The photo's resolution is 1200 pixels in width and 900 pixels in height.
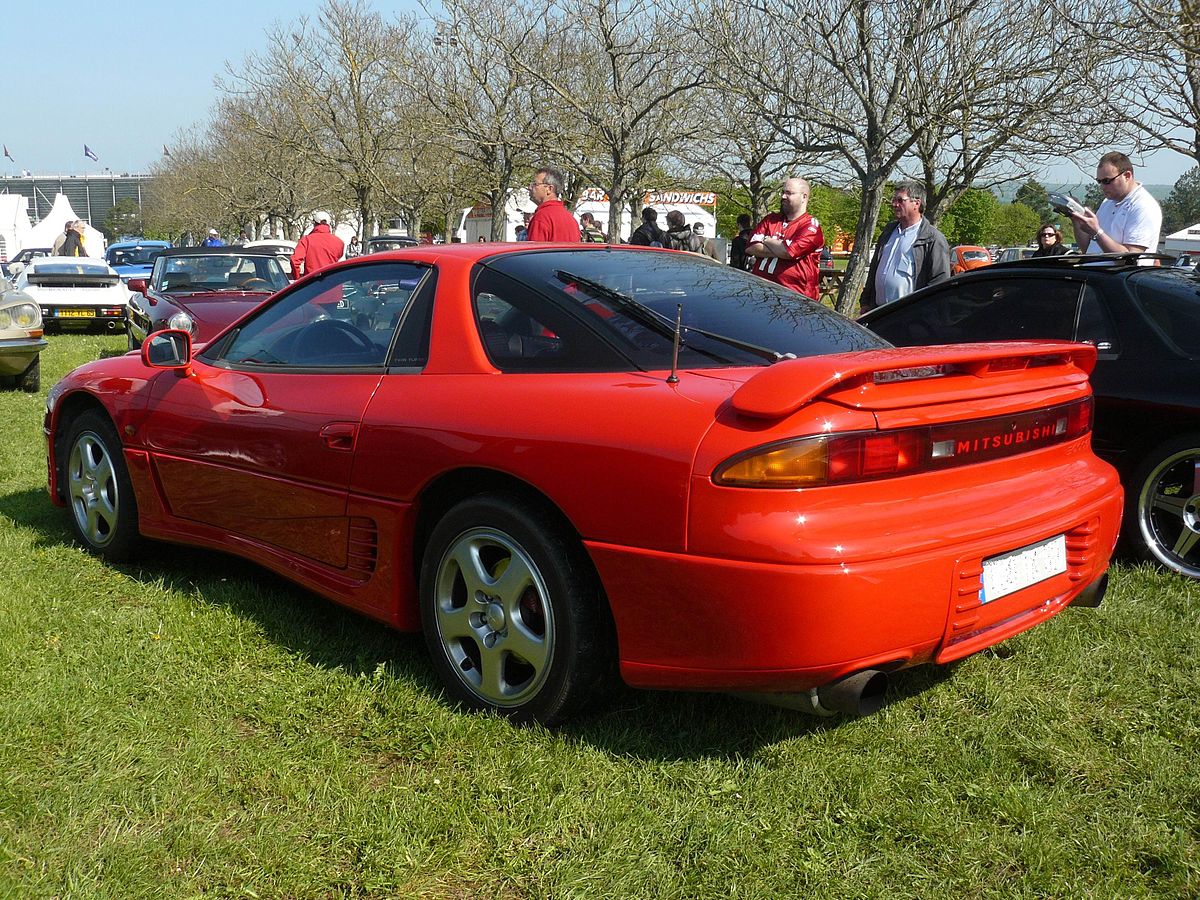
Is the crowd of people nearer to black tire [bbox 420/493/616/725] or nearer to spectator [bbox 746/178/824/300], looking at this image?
spectator [bbox 746/178/824/300]

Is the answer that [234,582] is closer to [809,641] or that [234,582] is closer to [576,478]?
Result: [576,478]

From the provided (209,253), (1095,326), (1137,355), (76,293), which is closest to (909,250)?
(1095,326)

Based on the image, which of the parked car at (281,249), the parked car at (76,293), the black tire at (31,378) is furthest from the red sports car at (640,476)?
the parked car at (76,293)

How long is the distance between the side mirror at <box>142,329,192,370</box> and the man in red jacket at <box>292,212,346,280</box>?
25.5 feet

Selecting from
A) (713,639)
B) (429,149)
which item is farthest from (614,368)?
(429,149)

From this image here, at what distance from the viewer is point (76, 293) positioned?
1616 centimetres

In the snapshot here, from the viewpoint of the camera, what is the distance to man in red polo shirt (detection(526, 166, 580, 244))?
825 cm

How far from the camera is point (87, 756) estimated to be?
9.62ft

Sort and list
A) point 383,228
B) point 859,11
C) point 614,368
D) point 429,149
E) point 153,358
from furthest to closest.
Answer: point 383,228 → point 429,149 → point 859,11 → point 153,358 → point 614,368

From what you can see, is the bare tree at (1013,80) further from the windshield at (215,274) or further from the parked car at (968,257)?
the parked car at (968,257)

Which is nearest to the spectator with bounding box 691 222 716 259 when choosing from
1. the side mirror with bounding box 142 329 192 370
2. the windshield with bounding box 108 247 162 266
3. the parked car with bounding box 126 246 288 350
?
the parked car with bounding box 126 246 288 350

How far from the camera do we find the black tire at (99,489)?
4.53 metres

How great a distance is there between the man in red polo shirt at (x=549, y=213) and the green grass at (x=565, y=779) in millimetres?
4986

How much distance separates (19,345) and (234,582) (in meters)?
6.66
